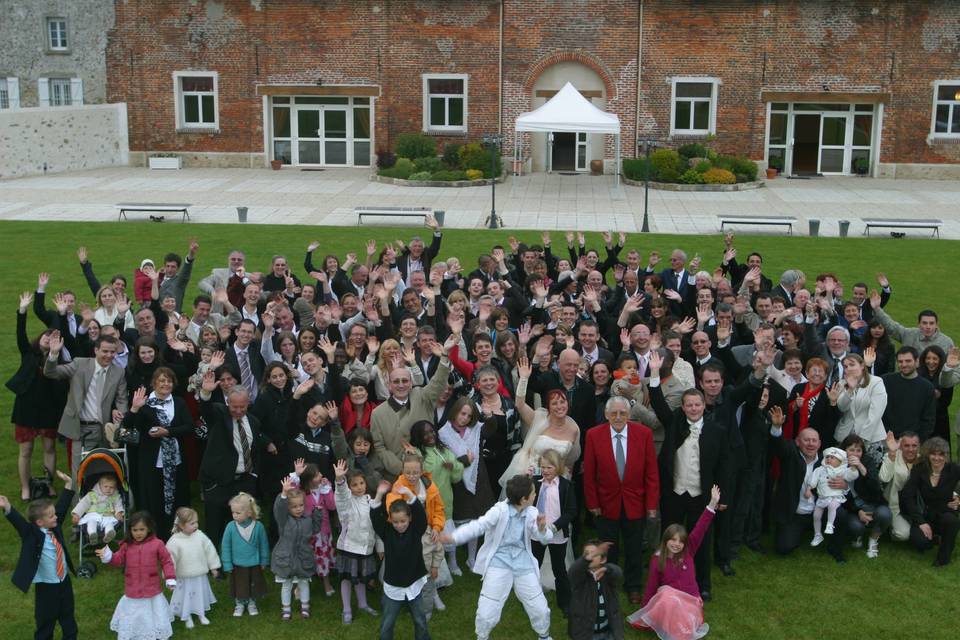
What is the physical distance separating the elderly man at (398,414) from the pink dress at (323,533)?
1.58 ft

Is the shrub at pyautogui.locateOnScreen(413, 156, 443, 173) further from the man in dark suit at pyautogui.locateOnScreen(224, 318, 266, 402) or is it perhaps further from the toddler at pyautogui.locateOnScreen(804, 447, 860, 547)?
the toddler at pyautogui.locateOnScreen(804, 447, 860, 547)

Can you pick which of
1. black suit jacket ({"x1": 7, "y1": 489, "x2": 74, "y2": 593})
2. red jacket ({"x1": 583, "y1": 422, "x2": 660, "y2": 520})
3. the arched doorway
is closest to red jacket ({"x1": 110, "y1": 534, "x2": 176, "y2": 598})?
black suit jacket ({"x1": 7, "y1": 489, "x2": 74, "y2": 593})

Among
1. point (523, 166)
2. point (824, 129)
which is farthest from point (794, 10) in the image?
point (523, 166)

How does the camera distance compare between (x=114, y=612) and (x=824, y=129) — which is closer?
(x=114, y=612)

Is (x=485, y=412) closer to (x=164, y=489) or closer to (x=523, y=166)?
(x=164, y=489)

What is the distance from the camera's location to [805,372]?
30.0ft

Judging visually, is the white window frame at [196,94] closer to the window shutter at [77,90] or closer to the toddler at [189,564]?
the window shutter at [77,90]

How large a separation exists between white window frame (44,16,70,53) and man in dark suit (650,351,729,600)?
35695 millimetres

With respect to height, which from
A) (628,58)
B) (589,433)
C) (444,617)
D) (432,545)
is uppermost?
(628,58)

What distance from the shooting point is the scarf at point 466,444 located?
26.5 feet

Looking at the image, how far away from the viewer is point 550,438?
801cm

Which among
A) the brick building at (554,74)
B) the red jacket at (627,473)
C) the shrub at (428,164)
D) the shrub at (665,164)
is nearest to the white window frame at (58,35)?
the brick building at (554,74)

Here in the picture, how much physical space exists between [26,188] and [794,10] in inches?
895

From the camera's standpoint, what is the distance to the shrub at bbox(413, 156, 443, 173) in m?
32.0
